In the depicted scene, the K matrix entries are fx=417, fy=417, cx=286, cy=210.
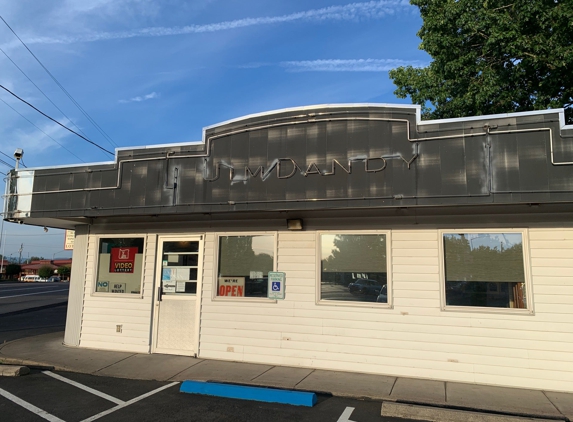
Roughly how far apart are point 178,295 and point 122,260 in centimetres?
167

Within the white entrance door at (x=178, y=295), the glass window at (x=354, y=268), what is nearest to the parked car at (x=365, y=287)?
the glass window at (x=354, y=268)

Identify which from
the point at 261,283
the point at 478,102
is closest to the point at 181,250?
the point at 261,283

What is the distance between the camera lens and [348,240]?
7707 mm

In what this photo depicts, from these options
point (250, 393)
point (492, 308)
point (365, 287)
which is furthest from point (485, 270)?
point (250, 393)

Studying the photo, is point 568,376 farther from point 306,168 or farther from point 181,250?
point 181,250

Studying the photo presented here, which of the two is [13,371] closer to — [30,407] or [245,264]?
[30,407]

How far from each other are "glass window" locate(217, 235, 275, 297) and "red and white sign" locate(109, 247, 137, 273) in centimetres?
218

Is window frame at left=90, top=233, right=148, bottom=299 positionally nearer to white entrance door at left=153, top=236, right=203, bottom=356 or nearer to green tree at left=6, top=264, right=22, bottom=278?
white entrance door at left=153, top=236, right=203, bottom=356

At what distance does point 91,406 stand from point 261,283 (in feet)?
11.5

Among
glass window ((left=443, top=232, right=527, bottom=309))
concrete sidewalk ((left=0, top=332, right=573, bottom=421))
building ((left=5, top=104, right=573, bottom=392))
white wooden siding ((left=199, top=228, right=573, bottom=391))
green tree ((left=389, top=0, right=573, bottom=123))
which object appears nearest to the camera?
concrete sidewalk ((left=0, top=332, right=573, bottom=421))

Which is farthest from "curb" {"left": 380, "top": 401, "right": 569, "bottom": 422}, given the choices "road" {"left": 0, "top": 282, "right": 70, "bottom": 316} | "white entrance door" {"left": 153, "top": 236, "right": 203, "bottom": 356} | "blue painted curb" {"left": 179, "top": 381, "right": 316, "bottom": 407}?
"road" {"left": 0, "top": 282, "right": 70, "bottom": 316}

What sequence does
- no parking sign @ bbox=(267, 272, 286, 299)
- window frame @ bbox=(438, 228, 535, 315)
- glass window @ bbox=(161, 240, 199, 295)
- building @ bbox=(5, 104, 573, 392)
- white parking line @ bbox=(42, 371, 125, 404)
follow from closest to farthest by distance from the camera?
white parking line @ bbox=(42, 371, 125, 404) → building @ bbox=(5, 104, 573, 392) → window frame @ bbox=(438, 228, 535, 315) → no parking sign @ bbox=(267, 272, 286, 299) → glass window @ bbox=(161, 240, 199, 295)

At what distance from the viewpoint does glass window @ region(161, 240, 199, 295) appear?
866 centimetres

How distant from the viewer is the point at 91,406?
5.73m
